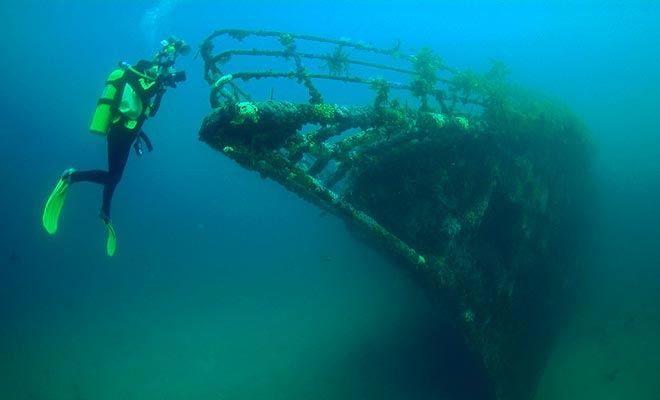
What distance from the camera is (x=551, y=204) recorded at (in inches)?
316

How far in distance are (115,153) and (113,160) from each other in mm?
145

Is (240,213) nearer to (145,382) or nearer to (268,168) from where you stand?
(145,382)

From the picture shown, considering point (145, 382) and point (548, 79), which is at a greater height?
point (548, 79)

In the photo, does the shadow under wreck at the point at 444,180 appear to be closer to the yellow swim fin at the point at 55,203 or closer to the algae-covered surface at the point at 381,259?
the algae-covered surface at the point at 381,259

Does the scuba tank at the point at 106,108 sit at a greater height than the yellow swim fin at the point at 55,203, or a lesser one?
greater

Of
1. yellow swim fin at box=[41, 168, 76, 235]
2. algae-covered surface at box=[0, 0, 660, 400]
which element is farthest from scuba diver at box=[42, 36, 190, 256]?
algae-covered surface at box=[0, 0, 660, 400]

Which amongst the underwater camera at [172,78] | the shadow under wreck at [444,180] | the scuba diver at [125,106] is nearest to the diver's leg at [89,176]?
the scuba diver at [125,106]

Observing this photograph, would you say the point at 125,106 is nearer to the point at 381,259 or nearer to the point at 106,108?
the point at 106,108

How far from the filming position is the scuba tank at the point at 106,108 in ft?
14.8

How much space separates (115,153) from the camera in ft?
17.0

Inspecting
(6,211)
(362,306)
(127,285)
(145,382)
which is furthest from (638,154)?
(6,211)

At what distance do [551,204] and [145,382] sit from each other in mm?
14788

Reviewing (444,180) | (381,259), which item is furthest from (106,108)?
(381,259)

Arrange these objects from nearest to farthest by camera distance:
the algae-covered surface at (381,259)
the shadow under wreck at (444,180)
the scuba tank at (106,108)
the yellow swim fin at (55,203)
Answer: the shadow under wreck at (444,180) → the scuba tank at (106,108) → the yellow swim fin at (55,203) → the algae-covered surface at (381,259)
